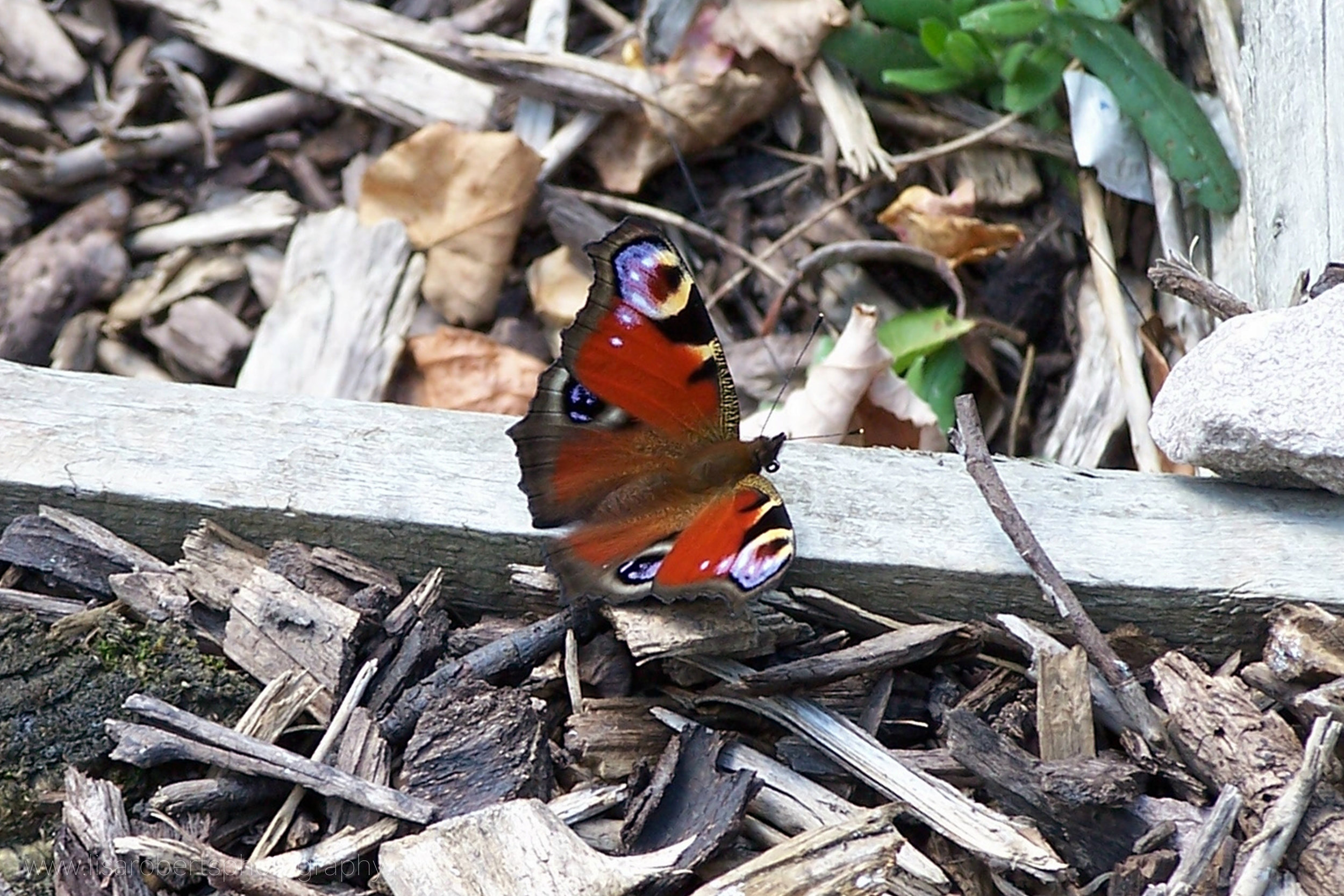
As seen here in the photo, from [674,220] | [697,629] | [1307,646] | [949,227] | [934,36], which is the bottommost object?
[697,629]

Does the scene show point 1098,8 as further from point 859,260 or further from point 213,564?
point 213,564

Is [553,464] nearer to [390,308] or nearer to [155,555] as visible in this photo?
[155,555]

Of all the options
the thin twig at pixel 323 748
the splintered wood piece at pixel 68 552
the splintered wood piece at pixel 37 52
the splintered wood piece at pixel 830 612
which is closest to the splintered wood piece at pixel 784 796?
the splintered wood piece at pixel 830 612

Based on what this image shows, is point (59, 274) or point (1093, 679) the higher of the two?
point (1093, 679)

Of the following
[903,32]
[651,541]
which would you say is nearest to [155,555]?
[651,541]

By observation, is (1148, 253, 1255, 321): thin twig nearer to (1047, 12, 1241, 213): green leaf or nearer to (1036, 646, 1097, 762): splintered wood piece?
(1047, 12, 1241, 213): green leaf

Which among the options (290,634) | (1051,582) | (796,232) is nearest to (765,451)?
(1051,582)
